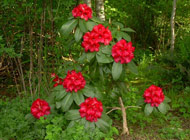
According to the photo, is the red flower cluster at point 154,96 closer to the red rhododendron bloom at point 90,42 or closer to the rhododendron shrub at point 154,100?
the rhododendron shrub at point 154,100

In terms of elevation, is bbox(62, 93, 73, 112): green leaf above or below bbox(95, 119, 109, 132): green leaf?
above

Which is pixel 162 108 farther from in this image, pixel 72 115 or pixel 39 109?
pixel 39 109

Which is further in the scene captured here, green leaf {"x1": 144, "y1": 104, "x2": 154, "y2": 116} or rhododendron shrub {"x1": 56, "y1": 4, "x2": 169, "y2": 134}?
green leaf {"x1": 144, "y1": 104, "x2": 154, "y2": 116}

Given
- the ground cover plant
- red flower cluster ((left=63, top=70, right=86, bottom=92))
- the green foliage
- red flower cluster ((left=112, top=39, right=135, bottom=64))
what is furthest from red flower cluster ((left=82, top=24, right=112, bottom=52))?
the green foliage

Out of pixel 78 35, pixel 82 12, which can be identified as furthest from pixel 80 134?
pixel 82 12

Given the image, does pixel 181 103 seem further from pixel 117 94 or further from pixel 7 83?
pixel 7 83

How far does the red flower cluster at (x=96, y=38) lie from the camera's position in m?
2.69

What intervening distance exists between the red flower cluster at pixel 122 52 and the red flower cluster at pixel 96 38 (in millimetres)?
121

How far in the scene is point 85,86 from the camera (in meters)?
3.02

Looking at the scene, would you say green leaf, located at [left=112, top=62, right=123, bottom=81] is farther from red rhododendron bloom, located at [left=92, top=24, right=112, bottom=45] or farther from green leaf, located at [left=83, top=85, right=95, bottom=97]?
green leaf, located at [left=83, top=85, right=95, bottom=97]

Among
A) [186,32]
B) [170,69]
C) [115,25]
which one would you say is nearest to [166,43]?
[186,32]

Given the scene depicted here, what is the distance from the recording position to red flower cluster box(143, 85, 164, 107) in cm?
300

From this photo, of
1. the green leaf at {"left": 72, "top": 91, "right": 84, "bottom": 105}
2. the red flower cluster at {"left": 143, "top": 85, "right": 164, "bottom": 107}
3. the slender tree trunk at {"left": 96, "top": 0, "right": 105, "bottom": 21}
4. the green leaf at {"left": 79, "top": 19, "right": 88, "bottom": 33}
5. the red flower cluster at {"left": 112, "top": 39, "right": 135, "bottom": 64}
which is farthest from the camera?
the slender tree trunk at {"left": 96, "top": 0, "right": 105, "bottom": 21}

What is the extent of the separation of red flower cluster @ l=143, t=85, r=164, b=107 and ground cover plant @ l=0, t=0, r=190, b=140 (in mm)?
10
